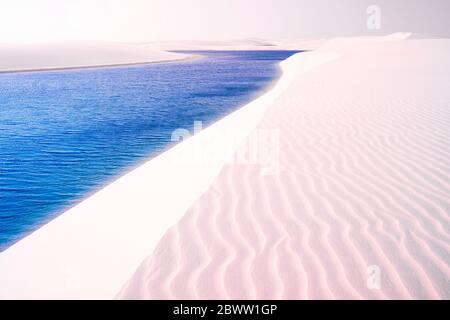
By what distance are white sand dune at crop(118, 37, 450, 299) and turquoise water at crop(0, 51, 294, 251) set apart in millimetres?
2919

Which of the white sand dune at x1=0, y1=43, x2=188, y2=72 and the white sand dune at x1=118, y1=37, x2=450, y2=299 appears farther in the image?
the white sand dune at x1=0, y1=43, x2=188, y2=72

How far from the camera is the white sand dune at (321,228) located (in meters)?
3.62

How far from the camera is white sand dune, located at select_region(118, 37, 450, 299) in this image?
11.9ft

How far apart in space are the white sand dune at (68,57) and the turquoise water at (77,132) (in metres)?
18.4

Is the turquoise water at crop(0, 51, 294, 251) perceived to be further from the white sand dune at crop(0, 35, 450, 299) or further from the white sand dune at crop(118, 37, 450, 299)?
the white sand dune at crop(118, 37, 450, 299)

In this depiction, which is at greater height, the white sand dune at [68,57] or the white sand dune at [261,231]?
the white sand dune at [68,57]

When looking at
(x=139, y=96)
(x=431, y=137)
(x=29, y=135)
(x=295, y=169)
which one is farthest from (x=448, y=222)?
(x=139, y=96)

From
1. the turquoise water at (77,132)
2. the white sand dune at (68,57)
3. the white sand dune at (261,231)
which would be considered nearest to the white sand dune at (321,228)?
the white sand dune at (261,231)

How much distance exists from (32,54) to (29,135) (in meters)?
40.8

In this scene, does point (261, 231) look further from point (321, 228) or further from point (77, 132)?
point (77, 132)

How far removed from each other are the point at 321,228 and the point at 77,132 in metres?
9.90

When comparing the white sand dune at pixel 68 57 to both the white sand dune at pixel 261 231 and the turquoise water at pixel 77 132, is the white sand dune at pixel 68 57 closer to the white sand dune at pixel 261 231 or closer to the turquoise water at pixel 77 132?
the turquoise water at pixel 77 132

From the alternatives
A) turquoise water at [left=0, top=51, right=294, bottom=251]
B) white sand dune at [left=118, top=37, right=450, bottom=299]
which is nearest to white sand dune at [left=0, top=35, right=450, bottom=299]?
white sand dune at [left=118, top=37, right=450, bottom=299]
